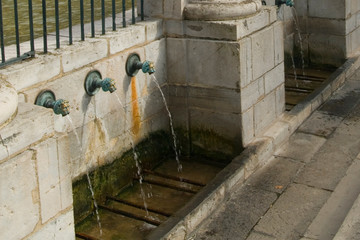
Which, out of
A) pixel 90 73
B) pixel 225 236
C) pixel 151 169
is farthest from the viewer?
pixel 151 169

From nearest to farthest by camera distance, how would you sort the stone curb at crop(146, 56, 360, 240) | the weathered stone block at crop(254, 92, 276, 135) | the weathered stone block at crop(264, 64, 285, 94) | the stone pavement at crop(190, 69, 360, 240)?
the stone curb at crop(146, 56, 360, 240) → the stone pavement at crop(190, 69, 360, 240) → the weathered stone block at crop(254, 92, 276, 135) → the weathered stone block at crop(264, 64, 285, 94)

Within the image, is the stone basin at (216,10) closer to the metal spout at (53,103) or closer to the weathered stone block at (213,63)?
the weathered stone block at (213,63)

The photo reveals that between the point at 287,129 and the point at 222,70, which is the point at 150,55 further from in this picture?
the point at 287,129

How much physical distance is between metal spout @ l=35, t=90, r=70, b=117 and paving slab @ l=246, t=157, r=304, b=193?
211cm

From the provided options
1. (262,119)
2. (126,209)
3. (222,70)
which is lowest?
(126,209)

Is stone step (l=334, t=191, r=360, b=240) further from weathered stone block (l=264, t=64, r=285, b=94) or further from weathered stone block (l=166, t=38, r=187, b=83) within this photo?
weathered stone block (l=166, t=38, r=187, b=83)

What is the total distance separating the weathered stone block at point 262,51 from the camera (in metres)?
7.06

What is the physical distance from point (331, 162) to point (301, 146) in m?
0.53

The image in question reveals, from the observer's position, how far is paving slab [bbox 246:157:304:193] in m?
6.48

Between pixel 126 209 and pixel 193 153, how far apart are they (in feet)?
4.40

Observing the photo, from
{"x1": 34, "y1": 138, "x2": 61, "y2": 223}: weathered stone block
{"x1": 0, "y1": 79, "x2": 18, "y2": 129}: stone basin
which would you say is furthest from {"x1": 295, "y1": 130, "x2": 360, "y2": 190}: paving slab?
{"x1": 0, "y1": 79, "x2": 18, "y2": 129}: stone basin

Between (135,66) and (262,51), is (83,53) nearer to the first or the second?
(135,66)

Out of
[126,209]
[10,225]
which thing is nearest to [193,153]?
[126,209]

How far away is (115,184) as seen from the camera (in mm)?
6699
